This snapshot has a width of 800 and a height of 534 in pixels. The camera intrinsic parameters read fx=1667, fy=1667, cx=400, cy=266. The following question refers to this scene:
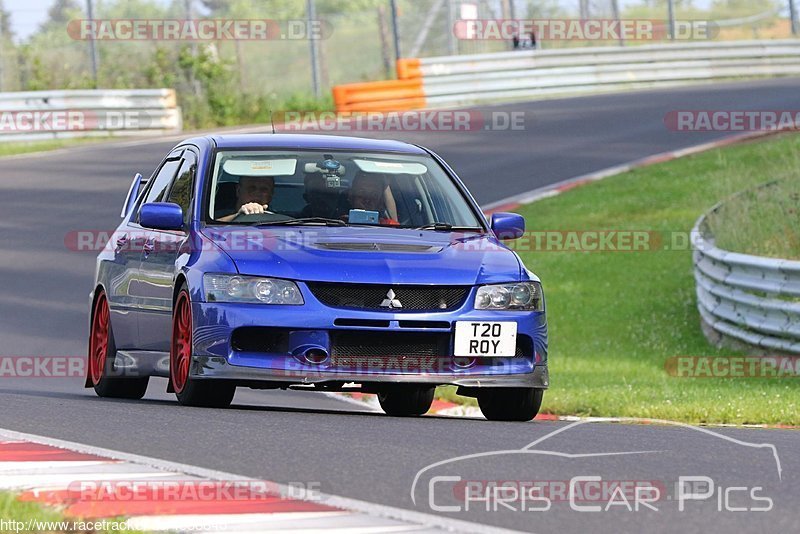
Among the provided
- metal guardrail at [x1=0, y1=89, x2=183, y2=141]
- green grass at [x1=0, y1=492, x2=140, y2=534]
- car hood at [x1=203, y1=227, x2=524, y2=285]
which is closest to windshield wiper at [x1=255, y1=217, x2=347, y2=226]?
car hood at [x1=203, y1=227, x2=524, y2=285]

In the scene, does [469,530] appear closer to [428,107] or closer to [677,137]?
[677,137]

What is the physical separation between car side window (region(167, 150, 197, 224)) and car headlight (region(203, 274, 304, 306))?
0.98 metres

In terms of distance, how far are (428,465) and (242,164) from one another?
337cm

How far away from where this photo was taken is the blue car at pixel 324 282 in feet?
28.2

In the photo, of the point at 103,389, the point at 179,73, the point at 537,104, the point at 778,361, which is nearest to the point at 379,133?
the point at 537,104

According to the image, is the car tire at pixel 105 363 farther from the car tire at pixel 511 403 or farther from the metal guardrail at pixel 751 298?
Result: the metal guardrail at pixel 751 298

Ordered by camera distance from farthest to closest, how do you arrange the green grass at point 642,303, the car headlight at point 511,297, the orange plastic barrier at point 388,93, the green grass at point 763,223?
the orange plastic barrier at point 388,93, the green grass at point 763,223, the green grass at point 642,303, the car headlight at point 511,297

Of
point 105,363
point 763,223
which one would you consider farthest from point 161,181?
point 763,223

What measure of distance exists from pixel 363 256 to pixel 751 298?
6.79 metres

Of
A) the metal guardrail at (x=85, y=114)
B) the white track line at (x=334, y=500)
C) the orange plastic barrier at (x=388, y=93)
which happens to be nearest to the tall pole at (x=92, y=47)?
the metal guardrail at (x=85, y=114)

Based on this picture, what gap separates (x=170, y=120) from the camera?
29.8m

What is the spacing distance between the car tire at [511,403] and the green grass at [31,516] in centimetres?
406

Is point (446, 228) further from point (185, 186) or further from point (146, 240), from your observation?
point (146, 240)

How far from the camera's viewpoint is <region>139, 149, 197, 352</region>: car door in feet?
31.1
